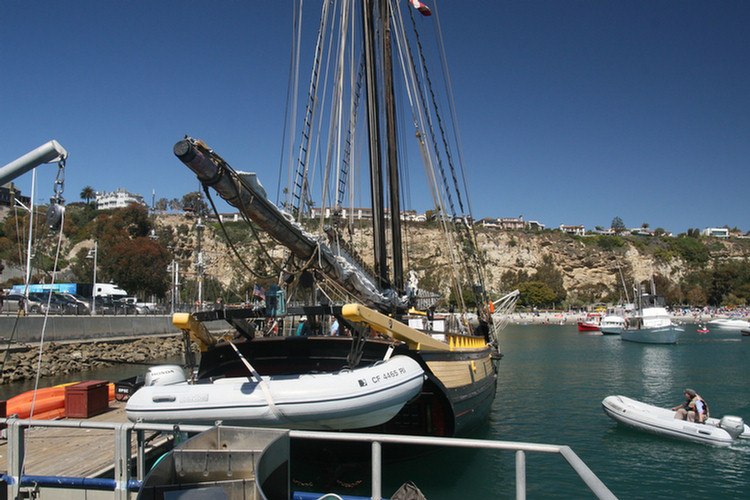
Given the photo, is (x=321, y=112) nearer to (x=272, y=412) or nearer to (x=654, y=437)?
(x=272, y=412)

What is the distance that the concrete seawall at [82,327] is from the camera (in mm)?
29609

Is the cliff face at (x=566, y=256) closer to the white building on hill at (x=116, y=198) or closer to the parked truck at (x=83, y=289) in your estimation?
the parked truck at (x=83, y=289)

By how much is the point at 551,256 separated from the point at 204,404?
402 ft

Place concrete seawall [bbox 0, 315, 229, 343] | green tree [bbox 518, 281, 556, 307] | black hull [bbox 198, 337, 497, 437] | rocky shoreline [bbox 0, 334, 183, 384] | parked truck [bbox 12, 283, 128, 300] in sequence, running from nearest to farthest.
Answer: black hull [bbox 198, 337, 497, 437] → rocky shoreline [bbox 0, 334, 183, 384] → concrete seawall [bbox 0, 315, 229, 343] → parked truck [bbox 12, 283, 128, 300] → green tree [bbox 518, 281, 556, 307]

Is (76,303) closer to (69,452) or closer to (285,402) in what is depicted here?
(69,452)

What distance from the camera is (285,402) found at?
24.7 feet

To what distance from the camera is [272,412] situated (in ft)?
24.8

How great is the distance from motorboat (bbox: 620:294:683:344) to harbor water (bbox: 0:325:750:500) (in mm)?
18739

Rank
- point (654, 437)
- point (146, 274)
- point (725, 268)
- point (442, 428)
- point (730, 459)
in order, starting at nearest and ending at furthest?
point (442, 428), point (730, 459), point (654, 437), point (146, 274), point (725, 268)

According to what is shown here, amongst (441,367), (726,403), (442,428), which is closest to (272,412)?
(441,367)

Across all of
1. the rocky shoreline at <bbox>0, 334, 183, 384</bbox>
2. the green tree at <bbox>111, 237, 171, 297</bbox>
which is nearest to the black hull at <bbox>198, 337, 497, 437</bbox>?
the rocky shoreline at <bbox>0, 334, 183, 384</bbox>

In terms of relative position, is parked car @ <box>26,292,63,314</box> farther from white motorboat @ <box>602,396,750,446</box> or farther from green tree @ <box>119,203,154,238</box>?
green tree @ <box>119,203,154,238</box>

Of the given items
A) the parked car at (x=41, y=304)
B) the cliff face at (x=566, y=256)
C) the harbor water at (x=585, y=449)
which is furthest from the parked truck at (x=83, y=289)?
the cliff face at (x=566, y=256)

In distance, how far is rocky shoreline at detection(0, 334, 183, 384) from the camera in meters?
26.5
